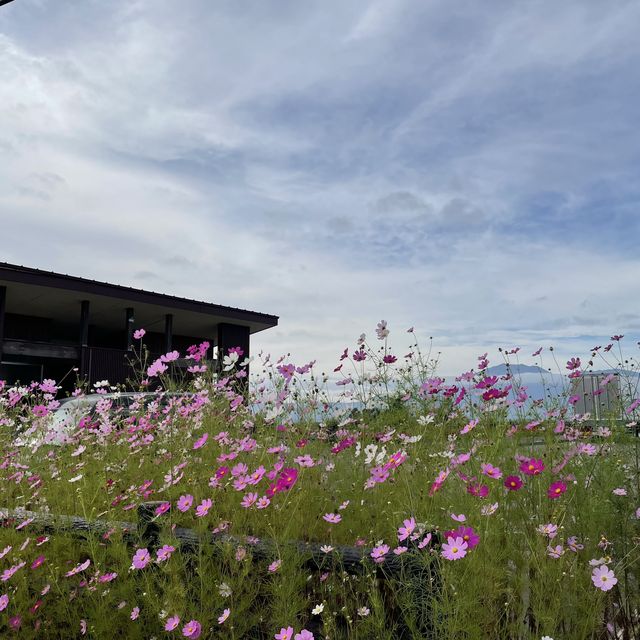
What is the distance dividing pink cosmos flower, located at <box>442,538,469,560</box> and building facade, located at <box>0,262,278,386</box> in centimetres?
1494

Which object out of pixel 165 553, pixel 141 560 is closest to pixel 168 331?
pixel 141 560

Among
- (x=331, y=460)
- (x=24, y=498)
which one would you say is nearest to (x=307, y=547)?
(x=331, y=460)

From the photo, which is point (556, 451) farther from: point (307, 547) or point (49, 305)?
point (49, 305)

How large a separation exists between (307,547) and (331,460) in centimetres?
116

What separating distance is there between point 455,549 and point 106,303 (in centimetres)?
1945

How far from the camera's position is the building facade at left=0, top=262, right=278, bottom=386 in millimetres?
17953

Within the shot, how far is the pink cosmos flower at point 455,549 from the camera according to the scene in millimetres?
2342

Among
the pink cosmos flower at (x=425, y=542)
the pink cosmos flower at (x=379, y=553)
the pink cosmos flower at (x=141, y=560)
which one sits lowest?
the pink cosmos flower at (x=141, y=560)

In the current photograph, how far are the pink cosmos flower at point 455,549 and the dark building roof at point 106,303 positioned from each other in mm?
16937

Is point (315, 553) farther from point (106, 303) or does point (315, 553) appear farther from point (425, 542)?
point (106, 303)

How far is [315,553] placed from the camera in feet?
10.4

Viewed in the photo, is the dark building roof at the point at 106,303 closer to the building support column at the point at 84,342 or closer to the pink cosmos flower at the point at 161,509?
the building support column at the point at 84,342

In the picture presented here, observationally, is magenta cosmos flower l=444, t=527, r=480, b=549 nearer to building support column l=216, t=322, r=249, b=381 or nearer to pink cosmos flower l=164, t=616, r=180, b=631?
pink cosmos flower l=164, t=616, r=180, b=631

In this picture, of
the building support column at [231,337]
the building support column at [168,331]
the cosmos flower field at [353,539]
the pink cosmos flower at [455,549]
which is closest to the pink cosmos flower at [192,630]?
the cosmos flower field at [353,539]
